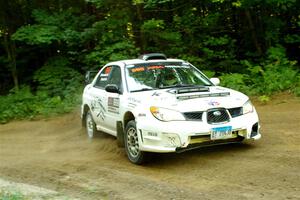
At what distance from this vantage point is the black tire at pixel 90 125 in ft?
34.5

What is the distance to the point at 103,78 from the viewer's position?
10.2 m

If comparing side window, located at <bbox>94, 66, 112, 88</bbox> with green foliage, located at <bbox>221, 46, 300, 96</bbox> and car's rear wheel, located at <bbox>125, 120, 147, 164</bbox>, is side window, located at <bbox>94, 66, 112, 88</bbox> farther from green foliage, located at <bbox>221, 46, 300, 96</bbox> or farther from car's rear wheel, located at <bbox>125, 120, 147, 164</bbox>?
green foliage, located at <bbox>221, 46, 300, 96</bbox>

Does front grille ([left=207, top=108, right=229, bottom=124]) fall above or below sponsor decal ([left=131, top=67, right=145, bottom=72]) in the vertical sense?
below

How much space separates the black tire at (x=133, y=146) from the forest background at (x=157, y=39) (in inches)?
289

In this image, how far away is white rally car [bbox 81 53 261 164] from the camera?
750 centimetres

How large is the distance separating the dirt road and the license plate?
364 mm

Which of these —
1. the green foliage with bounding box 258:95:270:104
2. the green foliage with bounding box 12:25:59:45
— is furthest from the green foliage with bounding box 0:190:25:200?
the green foliage with bounding box 12:25:59:45

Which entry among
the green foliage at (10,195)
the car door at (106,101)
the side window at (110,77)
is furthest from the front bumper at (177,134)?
the green foliage at (10,195)

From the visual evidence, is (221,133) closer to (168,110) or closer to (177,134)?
(177,134)

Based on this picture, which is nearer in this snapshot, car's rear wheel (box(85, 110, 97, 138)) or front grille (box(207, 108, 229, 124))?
front grille (box(207, 108, 229, 124))

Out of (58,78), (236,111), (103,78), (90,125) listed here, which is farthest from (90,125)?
(58,78)

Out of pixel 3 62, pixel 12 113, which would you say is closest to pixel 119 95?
pixel 12 113

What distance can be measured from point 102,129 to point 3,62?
1271cm

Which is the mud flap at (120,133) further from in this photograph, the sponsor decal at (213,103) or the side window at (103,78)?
the sponsor decal at (213,103)
